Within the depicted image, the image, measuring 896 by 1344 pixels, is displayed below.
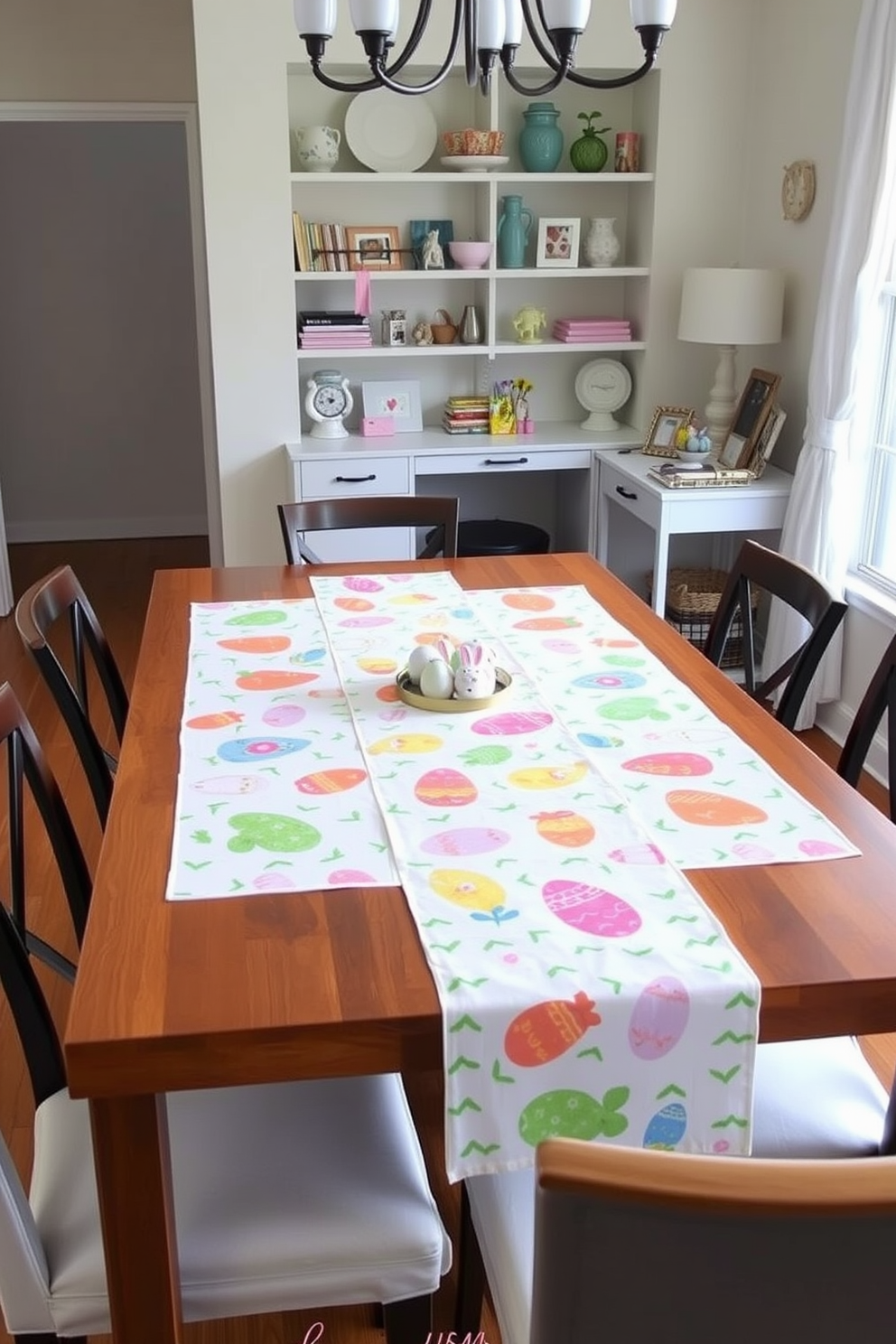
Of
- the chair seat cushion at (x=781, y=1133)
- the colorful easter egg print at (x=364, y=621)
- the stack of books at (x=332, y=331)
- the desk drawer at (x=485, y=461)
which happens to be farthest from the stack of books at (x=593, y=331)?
the chair seat cushion at (x=781, y=1133)

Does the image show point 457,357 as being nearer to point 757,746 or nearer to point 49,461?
point 49,461

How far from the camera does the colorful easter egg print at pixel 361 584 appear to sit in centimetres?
271

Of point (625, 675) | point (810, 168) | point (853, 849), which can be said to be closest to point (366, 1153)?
point (853, 849)

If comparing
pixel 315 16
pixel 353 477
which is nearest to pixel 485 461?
pixel 353 477

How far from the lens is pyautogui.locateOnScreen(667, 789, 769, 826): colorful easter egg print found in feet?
5.34

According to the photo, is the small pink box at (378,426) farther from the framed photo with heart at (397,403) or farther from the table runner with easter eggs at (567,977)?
the table runner with easter eggs at (567,977)

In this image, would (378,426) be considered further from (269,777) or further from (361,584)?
(269,777)

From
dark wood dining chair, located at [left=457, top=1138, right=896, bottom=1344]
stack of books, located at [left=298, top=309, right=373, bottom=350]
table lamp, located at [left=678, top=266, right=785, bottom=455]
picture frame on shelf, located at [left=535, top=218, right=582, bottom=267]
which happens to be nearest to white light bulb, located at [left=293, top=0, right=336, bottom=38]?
dark wood dining chair, located at [left=457, top=1138, right=896, bottom=1344]

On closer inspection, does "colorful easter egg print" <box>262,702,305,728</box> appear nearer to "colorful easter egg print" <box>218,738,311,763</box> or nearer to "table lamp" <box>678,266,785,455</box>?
"colorful easter egg print" <box>218,738,311,763</box>

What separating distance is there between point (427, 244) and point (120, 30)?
5.09ft

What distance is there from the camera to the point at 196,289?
486 centimetres

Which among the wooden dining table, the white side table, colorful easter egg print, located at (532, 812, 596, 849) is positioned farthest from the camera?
the white side table

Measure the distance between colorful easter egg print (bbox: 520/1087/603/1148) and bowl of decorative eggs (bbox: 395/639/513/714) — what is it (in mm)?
827

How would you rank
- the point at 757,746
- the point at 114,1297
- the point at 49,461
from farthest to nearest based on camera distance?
the point at 49,461 → the point at 757,746 → the point at 114,1297
